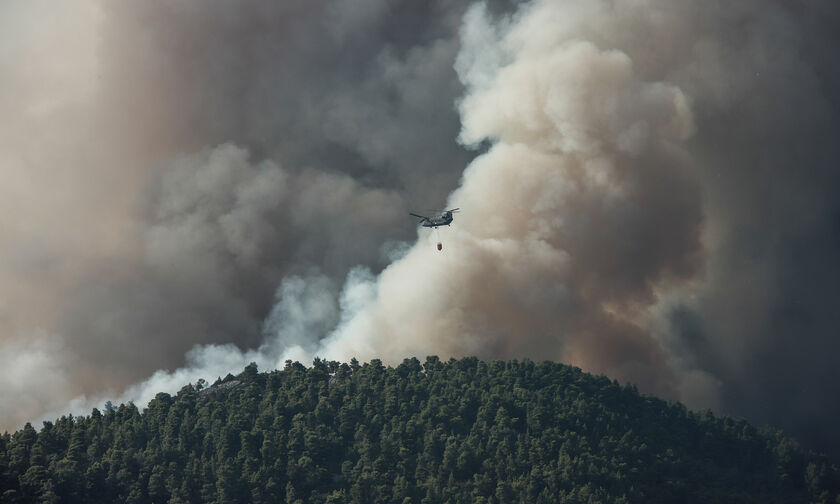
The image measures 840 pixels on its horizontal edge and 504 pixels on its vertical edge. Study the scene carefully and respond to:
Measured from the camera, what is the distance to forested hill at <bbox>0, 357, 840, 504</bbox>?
12788cm

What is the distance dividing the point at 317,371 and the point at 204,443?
17.6m

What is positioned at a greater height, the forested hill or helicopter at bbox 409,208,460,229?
helicopter at bbox 409,208,460,229

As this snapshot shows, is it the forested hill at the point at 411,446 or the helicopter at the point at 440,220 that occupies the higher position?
the helicopter at the point at 440,220

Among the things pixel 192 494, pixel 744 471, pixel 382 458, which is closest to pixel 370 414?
pixel 382 458

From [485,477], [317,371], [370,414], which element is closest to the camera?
[485,477]

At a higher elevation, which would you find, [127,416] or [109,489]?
[127,416]

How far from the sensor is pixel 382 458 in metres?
132

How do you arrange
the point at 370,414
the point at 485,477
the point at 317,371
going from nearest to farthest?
1. the point at 485,477
2. the point at 370,414
3. the point at 317,371

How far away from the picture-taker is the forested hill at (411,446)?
12788 centimetres

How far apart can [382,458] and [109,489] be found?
23563mm

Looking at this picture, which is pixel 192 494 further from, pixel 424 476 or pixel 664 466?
pixel 664 466

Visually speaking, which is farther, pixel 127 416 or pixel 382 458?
pixel 127 416

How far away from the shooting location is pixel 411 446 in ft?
439

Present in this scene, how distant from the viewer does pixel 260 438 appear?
444 ft
